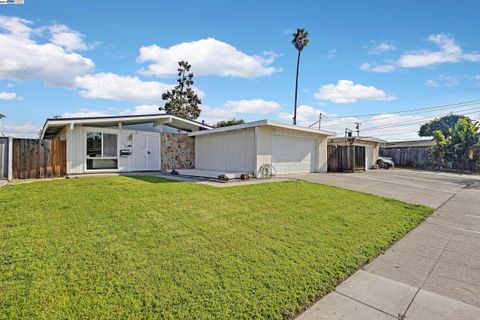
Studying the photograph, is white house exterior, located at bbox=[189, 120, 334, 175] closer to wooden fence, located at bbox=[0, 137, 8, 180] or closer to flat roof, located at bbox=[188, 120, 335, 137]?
flat roof, located at bbox=[188, 120, 335, 137]

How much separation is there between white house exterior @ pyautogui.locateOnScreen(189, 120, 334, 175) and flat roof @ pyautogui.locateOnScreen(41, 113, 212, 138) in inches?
35.2

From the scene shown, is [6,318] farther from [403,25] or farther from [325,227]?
[403,25]

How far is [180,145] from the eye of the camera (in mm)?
14766

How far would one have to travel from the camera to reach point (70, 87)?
52.2 feet

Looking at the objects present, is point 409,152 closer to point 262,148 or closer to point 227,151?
point 262,148

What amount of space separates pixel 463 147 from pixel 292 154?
1684 centimetres

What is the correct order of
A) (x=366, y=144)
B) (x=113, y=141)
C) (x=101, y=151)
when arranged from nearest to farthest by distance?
(x=101, y=151)
(x=113, y=141)
(x=366, y=144)

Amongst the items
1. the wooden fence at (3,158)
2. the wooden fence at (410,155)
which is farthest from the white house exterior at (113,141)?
the wooden fence at (410,155)

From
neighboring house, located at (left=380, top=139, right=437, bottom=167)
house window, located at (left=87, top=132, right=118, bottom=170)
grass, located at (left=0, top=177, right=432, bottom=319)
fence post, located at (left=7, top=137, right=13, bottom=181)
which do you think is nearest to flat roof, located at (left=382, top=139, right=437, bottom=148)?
neighboring house, located at (left=380, top=139, right=437, bottom=167)


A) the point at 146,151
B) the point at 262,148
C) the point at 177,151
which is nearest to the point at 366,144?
the point at 262,148

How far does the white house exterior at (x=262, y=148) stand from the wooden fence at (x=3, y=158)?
8140 millimetres

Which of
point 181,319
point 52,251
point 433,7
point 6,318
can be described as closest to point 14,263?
point 52,251

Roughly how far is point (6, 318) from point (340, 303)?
3.07m

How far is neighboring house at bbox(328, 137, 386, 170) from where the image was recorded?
17.7m
